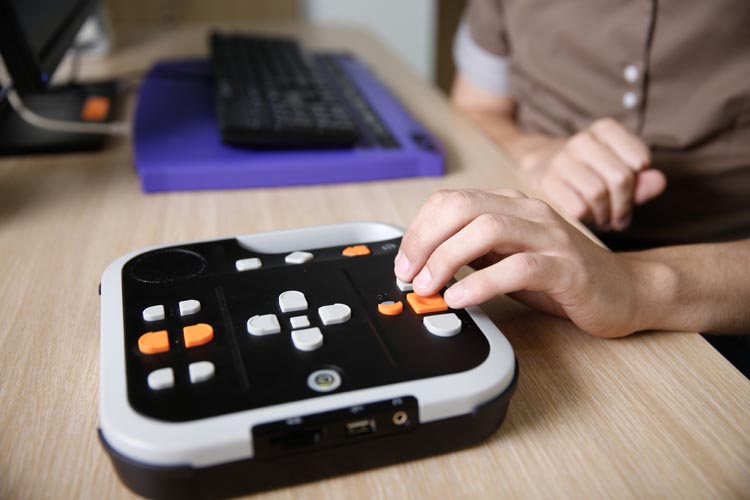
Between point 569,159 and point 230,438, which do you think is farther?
point 569,159

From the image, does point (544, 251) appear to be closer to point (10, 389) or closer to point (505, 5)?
point (10, 389)

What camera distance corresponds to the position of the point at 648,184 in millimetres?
624

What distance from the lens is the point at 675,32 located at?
692 mm

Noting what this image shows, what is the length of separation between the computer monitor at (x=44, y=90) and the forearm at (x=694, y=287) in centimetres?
54

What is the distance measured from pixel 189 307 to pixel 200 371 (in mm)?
64

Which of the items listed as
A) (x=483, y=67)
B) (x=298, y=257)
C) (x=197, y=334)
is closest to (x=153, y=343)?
(x=197, y=334)

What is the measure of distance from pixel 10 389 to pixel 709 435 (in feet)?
1.33

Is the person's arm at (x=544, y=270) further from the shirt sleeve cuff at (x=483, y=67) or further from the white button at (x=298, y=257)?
the shirt sleeve cuff at (x=483, y=67)

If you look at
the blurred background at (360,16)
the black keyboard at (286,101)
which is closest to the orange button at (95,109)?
the black keyboard at (286,101)

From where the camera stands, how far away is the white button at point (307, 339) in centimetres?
36

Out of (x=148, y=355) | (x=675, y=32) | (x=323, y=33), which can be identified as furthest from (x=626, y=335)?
(x=323, y=33)

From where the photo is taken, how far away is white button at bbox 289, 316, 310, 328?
14.8 inches

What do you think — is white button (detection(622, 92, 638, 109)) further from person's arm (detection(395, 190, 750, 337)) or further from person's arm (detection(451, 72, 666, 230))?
person's arm (detection(395, 190, 750, 337))

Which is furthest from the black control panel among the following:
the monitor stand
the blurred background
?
the blurred background
